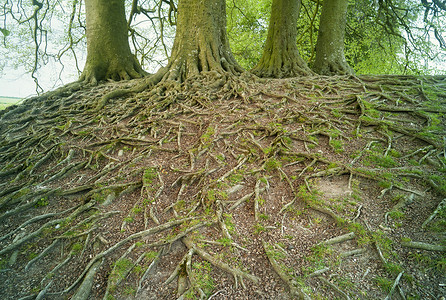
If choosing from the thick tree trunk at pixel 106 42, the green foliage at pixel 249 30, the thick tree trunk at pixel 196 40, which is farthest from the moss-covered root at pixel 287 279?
the green foliage at pixel 249 30

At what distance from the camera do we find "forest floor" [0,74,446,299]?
251 centimetres

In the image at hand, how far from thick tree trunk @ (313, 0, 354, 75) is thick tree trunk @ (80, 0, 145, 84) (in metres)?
7.54

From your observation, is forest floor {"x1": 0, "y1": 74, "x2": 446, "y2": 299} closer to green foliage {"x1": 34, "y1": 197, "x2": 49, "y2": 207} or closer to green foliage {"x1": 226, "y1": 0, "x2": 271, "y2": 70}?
green foliage {"x1": 34, "y1": 197, "x2": 49, "y2": 207}

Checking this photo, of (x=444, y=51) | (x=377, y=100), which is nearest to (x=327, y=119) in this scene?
(x=377, y=100)

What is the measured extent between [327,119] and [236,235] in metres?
3.66

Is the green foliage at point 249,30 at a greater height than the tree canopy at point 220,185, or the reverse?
the green foliage at point 249,30

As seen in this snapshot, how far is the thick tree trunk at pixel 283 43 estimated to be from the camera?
30.7 feet

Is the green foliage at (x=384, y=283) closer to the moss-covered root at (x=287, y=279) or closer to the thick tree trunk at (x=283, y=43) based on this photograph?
the moss-covered root at (x=287, y=279)

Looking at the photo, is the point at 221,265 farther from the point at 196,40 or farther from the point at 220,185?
the point at 196,40

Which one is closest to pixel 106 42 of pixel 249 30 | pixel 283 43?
pixel 283 43

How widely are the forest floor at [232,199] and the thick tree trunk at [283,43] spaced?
3250mm

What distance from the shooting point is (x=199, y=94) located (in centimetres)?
679

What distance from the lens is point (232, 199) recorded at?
3596 mm

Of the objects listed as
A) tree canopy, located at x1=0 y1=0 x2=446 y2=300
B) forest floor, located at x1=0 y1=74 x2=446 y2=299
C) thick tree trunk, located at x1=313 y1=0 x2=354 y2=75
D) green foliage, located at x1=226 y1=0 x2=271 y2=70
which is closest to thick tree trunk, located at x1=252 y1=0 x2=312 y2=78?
thick tree trunk, located at x1=313 y1=0 x2=354 y2=75
